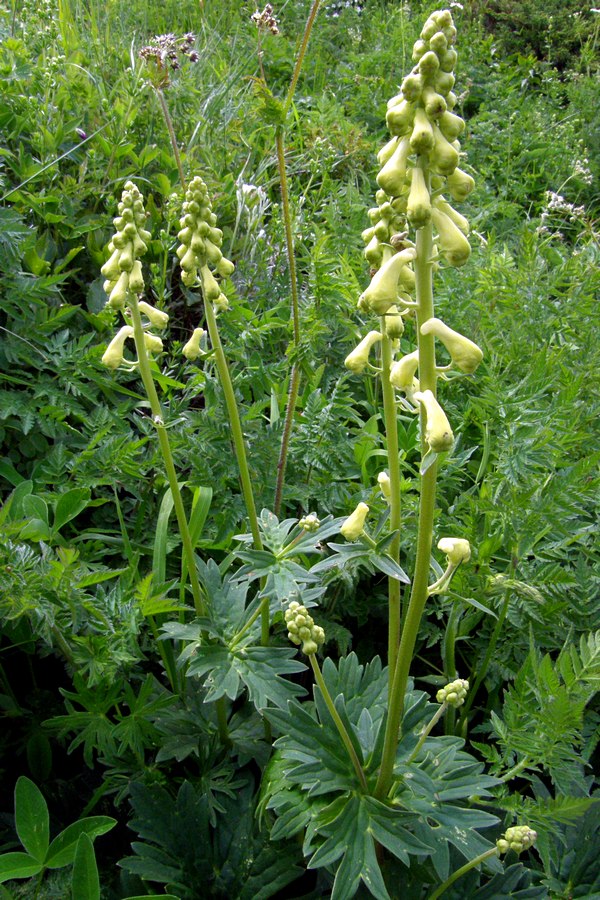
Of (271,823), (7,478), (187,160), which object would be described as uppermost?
(187,160)

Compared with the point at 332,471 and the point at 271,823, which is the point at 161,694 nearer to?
the point at 271,823

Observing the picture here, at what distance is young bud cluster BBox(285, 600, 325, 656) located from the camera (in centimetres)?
162

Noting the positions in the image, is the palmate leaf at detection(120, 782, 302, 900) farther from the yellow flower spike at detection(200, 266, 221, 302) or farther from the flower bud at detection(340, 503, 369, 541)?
the yellow flower spike at detection(200, 266, 221, 302)

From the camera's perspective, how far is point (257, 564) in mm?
1894

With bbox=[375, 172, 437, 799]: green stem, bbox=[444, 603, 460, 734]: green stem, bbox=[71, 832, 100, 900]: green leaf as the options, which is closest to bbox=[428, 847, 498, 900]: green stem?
bbox=[375, 172, 437, 799]: green stem

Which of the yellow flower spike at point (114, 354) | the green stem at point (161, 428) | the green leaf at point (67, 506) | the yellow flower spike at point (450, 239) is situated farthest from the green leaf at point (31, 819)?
the yellow flower spike at point (450, 239)

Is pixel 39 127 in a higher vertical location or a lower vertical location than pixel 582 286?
higher

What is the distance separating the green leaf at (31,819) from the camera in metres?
1.77

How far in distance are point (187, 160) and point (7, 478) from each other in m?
1.83

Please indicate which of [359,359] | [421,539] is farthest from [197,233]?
[421,539]

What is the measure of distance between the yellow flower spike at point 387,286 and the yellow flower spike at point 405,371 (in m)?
0.17

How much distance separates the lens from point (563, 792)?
1883mm

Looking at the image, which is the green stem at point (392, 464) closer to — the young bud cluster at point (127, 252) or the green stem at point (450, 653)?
the green stem at point (450, 653)

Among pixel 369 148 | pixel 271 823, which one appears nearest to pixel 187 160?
pixel 369 148
